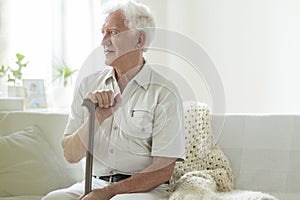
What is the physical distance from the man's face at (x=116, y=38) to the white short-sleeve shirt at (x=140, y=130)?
0.37 feet

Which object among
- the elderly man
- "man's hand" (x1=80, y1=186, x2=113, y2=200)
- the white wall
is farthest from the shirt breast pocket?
the white wall

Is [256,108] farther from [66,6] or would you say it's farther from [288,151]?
[66,6]

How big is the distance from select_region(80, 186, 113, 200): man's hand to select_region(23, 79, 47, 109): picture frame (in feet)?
2.85

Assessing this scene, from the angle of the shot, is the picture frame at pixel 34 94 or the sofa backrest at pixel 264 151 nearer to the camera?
the sofa backrest at pixel 264 151

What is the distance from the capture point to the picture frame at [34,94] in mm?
2271

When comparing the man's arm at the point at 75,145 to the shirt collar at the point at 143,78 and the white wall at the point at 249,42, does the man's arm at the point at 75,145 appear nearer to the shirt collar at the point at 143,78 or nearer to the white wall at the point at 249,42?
the shirt collar at the point at 143,78

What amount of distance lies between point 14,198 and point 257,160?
933 mm

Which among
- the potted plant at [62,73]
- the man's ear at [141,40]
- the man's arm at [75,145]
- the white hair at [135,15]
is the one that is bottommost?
the man's arm at [75,145]

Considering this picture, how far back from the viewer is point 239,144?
1832 mm

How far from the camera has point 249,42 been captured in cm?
273

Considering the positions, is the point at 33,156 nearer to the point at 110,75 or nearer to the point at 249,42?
the point at 110,75

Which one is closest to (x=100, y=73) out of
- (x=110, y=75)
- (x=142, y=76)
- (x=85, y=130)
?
(x=110, y=75)

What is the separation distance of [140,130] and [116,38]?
1.03ft

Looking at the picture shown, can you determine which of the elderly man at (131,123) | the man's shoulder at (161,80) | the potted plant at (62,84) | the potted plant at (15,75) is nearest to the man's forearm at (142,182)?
Result: the elderly man at (131,123)
